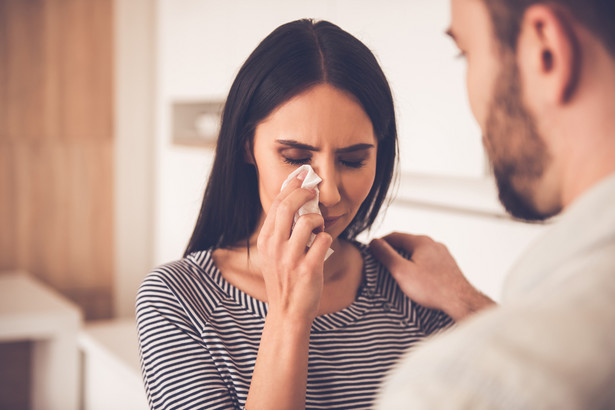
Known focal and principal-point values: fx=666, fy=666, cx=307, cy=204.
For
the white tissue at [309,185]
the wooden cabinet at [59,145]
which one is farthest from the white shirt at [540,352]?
the wooden cabinet at [59,145]

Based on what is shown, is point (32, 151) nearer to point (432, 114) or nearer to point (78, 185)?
point (78, 185)

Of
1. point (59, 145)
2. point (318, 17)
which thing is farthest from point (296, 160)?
point (59, 145)

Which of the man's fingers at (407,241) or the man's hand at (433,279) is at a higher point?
the man's fingers at (407,241)

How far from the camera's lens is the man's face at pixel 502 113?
578 millimetres

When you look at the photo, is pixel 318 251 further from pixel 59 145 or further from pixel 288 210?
pixel 59 145

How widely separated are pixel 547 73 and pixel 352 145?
49 cm

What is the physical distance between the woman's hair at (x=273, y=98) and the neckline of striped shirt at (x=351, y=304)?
0.08 meters

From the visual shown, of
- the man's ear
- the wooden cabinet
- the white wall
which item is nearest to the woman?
the white wall

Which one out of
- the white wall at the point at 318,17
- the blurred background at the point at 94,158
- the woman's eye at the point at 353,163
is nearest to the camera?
the woman's eye at the point at 353,163

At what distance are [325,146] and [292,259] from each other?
0.63ft

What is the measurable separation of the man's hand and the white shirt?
64 cm

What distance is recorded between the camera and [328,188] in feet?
3.21

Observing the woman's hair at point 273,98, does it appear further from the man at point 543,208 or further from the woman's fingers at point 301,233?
the man at point 543,208

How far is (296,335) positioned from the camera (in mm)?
844
